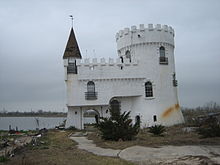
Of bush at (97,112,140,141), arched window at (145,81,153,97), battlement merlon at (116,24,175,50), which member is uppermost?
battlement merlon at (116,24,175,50)

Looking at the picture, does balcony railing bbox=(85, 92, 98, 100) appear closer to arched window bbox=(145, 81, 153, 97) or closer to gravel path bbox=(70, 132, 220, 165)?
arched window bbox=(145, 81, 153, 97)

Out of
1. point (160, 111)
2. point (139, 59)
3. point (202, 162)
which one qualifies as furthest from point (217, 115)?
point (202, 162)

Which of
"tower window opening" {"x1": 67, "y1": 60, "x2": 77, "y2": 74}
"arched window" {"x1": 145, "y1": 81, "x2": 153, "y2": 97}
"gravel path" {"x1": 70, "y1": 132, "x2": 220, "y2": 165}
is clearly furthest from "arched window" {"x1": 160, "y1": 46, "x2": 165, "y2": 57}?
"gravel path" {"x1": 70, "y1": 132, "x2": 220, "y2": 165}

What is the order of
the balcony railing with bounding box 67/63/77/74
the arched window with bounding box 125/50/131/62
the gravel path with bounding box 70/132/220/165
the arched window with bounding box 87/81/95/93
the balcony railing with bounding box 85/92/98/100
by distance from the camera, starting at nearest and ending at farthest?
1. the gravel path with bounding box 70/132/220/165
2. the balcony railing with bounding box 85/92/98/100
3. the arched window with bounding box 87/81/95/93
4. the balcony railing with bounding box 67/63/77/74
5. the arched window with bounding box 125/50/131/62

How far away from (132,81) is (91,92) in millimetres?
4697

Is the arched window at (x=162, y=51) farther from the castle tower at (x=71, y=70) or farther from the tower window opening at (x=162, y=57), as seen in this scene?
the castle tower at (x=71, y=70)

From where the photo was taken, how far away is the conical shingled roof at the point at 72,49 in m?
28.3

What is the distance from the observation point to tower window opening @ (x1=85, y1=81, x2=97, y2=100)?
27172mm

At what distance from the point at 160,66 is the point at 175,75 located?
2.72 meters

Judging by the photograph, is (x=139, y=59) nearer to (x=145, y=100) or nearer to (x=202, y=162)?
(x=145, y=100)

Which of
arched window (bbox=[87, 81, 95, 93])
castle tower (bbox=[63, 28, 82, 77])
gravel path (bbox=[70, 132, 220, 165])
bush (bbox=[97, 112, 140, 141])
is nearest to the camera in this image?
gravel path (bbox=[70, 132, 220, 165])

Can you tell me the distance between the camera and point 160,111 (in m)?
28.1

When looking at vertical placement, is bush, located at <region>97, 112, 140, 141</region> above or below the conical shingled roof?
below

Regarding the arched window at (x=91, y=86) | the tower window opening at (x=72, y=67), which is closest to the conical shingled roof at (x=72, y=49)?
the tower window opening at (x=72, y=67)
